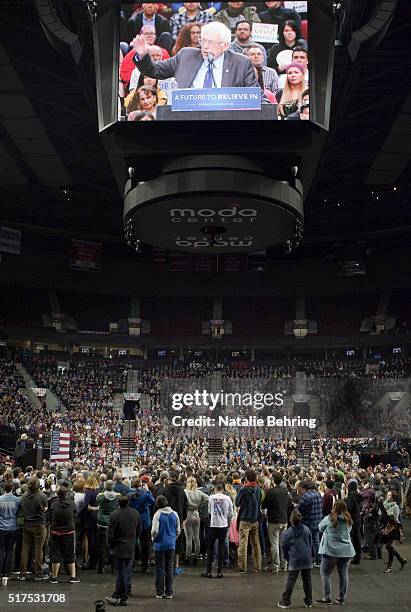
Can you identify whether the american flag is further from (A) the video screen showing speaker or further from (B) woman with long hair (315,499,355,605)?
(B) woman with long hair (315,499,355,605)

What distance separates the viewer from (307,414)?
24.1 m

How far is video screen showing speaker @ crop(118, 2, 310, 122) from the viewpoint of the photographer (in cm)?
1472

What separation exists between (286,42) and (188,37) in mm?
2079

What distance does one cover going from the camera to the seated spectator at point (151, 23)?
14977 millimetres

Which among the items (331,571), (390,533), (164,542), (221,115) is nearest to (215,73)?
(221,115)

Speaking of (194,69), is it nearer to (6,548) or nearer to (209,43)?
(209,43)

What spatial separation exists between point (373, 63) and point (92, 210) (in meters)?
24.8

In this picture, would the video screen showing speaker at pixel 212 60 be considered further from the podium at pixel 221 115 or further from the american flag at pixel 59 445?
the american flag at pixel 59 445

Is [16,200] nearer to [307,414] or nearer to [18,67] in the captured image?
[18,67]

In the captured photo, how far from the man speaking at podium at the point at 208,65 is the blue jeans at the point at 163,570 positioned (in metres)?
9.32

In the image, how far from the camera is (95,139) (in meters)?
31.0

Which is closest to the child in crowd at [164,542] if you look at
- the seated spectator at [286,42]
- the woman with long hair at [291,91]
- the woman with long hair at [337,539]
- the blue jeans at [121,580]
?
the blue jeans at [121,580]

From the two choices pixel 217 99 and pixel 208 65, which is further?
pixel 208 65

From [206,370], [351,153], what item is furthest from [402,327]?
[351,153]
